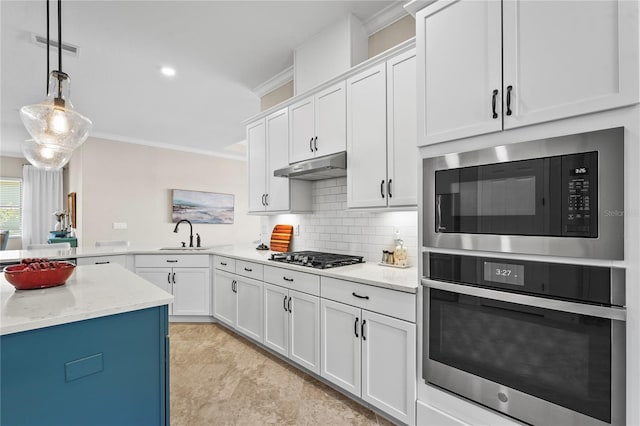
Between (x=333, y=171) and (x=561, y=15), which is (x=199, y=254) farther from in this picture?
(x=561, y=15)

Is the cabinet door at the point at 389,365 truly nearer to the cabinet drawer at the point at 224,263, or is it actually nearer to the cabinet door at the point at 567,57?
the cabinet door at the point at 567,57

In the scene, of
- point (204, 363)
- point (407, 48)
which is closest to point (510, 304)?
point (407, 48)

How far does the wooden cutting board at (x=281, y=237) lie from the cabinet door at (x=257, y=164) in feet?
1.12

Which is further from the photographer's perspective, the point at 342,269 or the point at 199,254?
the point at 199,254

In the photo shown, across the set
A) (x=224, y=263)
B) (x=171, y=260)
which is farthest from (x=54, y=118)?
(x=171, y=260)

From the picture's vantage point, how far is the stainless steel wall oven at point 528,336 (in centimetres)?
119

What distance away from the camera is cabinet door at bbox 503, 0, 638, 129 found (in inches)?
44.8

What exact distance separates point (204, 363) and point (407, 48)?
299 cm

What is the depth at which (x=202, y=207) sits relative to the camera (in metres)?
7.16

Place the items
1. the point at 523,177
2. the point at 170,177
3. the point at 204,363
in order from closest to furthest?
the point at 523,177 < the point at 204,363 < the point at 170,177

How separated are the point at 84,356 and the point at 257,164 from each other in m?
2.64

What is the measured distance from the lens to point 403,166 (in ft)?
7.09

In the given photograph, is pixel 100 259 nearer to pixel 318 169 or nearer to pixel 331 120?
pixel 318 169

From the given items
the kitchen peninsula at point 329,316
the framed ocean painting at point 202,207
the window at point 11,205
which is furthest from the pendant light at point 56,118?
the window at point 11,205
